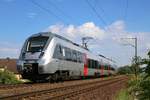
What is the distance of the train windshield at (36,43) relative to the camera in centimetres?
2489

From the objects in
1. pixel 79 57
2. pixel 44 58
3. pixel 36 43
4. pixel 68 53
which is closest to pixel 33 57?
pixel 44 58

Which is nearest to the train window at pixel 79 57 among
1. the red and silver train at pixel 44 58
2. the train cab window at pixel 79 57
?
the train cab window at pixel 79 57

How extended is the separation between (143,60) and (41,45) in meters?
12.6

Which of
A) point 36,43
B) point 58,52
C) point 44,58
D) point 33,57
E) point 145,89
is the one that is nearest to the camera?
point 145,89

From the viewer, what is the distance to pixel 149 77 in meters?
12.9

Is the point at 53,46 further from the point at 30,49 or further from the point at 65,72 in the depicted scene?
the point at 65,72

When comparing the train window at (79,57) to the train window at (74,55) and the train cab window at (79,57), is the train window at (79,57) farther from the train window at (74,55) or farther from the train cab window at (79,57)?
the train window at (74,55)

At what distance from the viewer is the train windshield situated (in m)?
24.9

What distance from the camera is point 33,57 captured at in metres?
24.4

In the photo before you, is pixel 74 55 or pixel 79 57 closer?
pixel 74 55

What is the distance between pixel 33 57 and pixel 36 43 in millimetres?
1292

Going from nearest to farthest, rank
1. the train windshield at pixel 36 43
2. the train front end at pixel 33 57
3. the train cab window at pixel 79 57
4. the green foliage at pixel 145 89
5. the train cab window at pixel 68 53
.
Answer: the green foliage at pixel 145 89, the train front end at pixel 33 57, the train windshield at pixel 36 43, the train cab window at pixel 68 53, the train cab window at pixel 79 57

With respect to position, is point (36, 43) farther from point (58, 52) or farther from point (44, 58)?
point (58, 52)

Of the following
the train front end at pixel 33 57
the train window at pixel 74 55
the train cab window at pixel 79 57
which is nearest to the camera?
the train front end at pixel 33 57
